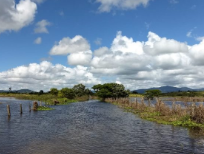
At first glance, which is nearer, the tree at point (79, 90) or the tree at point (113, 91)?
the tree at point (113, 91)

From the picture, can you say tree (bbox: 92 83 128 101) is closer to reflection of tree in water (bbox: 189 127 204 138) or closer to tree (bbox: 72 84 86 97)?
tree (bbox: 72 84 86 97)

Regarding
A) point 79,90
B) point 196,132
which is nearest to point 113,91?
point 79,90

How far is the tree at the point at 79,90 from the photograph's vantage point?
153m

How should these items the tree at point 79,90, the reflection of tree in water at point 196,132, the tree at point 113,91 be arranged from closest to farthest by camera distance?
the reflection of tree in water at point 196,132, the tree at point 113,91, the tree at point 79,90

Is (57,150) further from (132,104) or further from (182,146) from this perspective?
(132,104)

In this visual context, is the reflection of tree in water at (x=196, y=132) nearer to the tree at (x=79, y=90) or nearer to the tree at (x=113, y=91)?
the tree at (x=113, y=91)

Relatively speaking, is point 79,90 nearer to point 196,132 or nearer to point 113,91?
point 113,91

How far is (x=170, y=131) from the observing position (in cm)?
2919

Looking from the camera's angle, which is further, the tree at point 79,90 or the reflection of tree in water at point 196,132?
the tree at point 79,90

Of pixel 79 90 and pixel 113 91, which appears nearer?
pixel 113 91

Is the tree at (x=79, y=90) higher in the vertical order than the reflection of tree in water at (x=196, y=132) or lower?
higher

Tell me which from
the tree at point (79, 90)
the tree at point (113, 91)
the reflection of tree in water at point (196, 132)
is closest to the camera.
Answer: the reflection of tree in water at point (196, 132)

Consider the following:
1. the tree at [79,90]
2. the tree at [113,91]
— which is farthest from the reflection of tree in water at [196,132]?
the tree at [79,90]

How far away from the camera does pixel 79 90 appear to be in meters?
155
